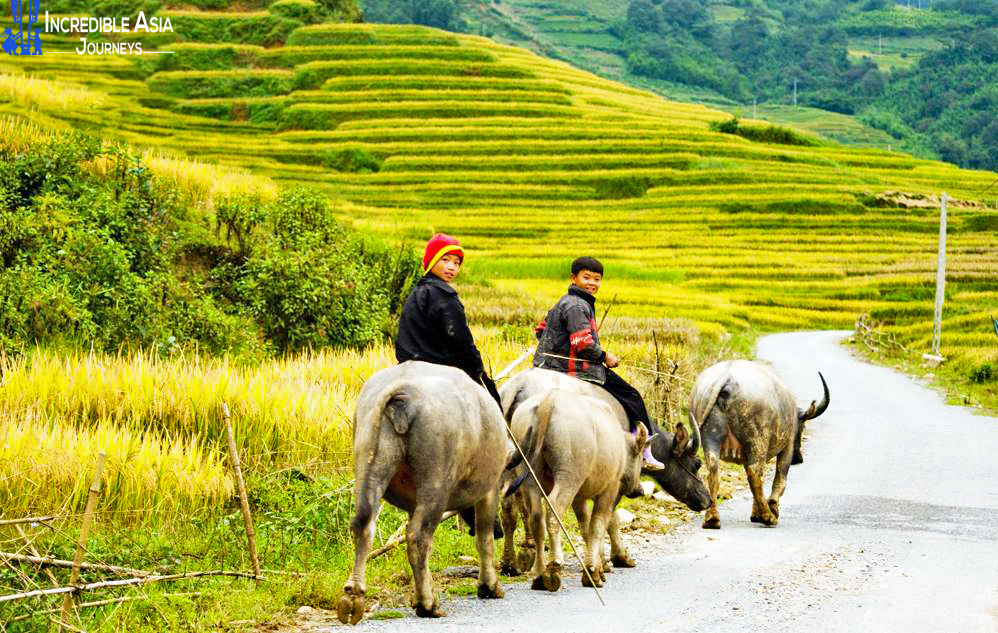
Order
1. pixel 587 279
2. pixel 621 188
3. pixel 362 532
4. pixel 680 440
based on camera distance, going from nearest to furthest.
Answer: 1. pixel 362 532
2. pixel 587 279
3. pixel 680 440
4. pixel 621 188

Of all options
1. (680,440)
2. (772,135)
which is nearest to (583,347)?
(680,440)

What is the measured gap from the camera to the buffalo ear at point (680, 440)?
948 cm

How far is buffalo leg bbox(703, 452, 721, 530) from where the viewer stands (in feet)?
34.5

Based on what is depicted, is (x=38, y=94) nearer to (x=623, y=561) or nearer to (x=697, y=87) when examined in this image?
(x=623, y=561)

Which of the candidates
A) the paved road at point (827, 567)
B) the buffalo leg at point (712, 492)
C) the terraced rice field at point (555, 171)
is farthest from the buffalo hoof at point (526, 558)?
the terraced rice field at point (555, 171)

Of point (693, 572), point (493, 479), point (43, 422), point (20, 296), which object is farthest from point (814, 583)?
point (20, 296)

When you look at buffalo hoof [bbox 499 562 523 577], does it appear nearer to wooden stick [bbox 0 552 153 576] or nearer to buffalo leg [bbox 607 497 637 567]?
buffalo leg [bbox 607 497 637 567]

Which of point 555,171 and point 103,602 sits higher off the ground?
point 555,171

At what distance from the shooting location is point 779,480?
1133 centimetres

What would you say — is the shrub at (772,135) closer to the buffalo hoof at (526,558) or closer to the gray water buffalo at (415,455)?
the buffalo hoof at (526,558)

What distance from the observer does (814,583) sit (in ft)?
26.9

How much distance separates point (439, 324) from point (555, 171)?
68.6 meters

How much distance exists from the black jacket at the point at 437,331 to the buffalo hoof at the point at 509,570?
1546 mm

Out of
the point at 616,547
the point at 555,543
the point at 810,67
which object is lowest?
the point at 616,547
